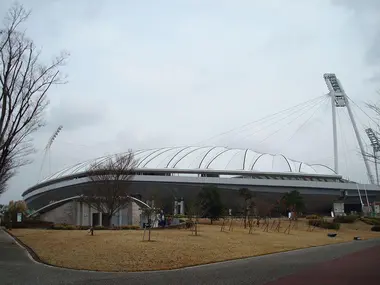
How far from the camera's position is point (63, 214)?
47188 mm

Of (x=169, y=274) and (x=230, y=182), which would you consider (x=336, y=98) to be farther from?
(x=169, y=274)

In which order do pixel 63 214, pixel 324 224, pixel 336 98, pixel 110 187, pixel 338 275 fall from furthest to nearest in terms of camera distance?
pixel 336 98
pixel 63 214
pixel 324 224
pixel 110 187
pixel 338 275

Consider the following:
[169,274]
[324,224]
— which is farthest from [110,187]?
[169,274]

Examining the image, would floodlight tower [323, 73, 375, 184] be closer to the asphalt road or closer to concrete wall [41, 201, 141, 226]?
concrete wall [41, 201, 141, 226]

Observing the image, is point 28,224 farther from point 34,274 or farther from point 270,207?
point 34,274

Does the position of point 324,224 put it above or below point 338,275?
below

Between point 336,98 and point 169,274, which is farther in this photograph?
point 336,98

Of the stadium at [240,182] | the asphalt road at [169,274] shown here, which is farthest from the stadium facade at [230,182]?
the asphalt road at [169,274]

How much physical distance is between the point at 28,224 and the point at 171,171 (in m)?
30.5

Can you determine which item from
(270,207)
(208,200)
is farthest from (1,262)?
(270,207)

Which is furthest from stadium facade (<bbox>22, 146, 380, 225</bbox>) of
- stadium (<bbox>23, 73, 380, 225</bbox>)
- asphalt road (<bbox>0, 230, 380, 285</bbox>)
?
asphalt road (<bbox>0, 230, 380, 285</bbox>)

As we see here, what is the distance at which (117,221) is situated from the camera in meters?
44.3

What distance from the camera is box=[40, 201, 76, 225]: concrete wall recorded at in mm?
46125

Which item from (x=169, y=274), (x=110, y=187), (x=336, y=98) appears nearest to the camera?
(x=169, y=274)
